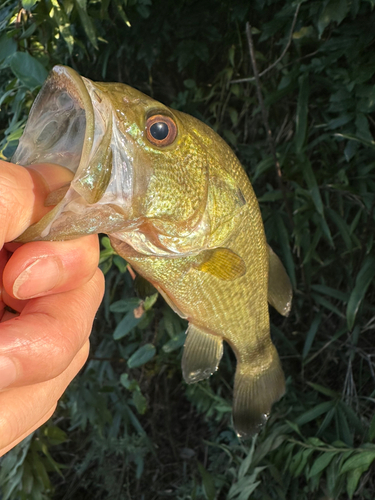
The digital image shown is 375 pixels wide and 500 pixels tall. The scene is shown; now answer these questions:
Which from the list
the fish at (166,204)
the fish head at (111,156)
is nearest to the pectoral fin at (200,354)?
the fish at (166,204)

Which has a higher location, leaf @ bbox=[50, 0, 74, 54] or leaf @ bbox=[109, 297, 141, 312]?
leaf @ bbox=[50, 0, 74, 54]

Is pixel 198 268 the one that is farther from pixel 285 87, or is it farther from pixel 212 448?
pixel 212 448

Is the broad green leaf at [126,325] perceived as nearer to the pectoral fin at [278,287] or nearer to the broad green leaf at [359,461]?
the pectoral fin at [278,287]

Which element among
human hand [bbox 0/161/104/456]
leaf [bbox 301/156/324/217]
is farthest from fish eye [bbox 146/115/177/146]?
leaf [bbox 301/156/324/217]

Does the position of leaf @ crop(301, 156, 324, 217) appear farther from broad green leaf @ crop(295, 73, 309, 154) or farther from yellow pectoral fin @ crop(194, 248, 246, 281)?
yellow pectoral fin @ crop(194, 248, 246, 281)

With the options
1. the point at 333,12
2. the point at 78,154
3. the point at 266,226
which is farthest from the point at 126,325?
the point at 333,12

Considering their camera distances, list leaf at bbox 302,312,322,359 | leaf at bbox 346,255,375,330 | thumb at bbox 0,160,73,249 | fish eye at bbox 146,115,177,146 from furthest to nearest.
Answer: leaf at bbox 302,312,322,359
leaf at bbox 346,255,375,330
fish eye at bbox 146,115,177,146
thumb at bbox 0,160,73,249
